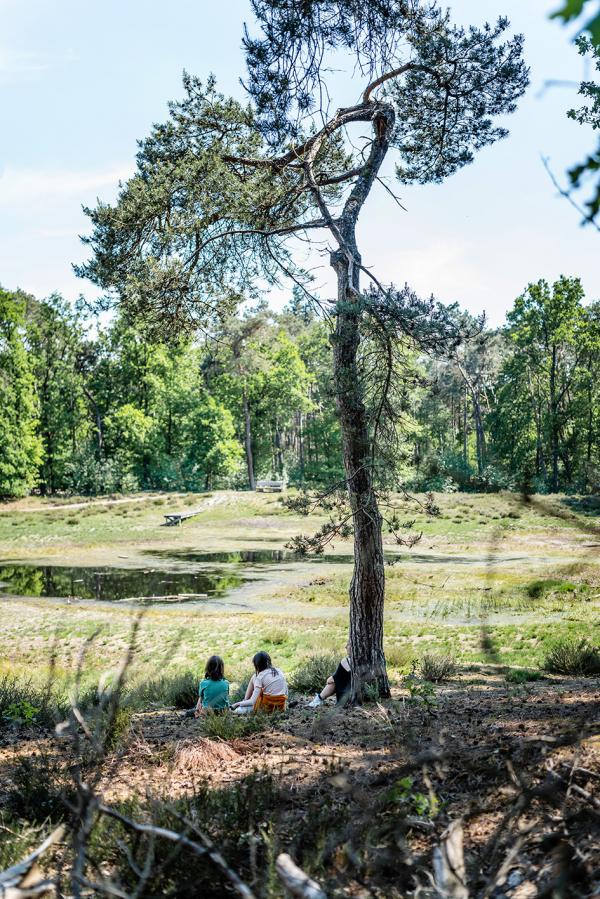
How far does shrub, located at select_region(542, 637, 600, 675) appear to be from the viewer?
10.3 meters

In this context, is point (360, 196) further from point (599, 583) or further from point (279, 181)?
point (599, 583)

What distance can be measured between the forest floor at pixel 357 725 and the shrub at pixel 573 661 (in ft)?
1.13

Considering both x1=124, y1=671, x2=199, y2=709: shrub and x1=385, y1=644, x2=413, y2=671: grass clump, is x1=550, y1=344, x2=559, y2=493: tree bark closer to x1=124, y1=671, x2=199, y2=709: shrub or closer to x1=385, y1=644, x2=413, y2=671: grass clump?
x1=385, y1=644, x2=413, y2=671: grass clump

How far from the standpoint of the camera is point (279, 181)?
10.5 metres

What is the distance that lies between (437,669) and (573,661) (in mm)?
2022

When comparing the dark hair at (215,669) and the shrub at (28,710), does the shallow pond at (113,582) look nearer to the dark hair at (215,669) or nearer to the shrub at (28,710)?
the shrub at (28,710)

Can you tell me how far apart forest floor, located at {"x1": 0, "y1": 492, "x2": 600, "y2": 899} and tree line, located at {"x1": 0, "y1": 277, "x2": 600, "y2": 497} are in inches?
664

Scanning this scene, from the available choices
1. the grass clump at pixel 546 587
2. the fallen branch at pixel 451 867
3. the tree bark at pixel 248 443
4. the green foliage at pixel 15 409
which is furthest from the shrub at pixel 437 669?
the tree bark at pixel 248 443

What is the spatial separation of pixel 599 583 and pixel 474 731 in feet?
53.9

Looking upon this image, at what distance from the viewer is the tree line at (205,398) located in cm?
4756

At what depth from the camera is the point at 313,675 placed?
428 inches

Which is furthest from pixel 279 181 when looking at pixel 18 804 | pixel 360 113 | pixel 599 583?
pixel 599 583

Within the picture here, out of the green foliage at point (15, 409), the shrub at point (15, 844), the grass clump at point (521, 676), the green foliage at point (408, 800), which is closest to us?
the green foliage at point (408, 800)

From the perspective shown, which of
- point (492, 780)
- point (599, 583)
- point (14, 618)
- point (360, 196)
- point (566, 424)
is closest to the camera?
point (492, 780)
